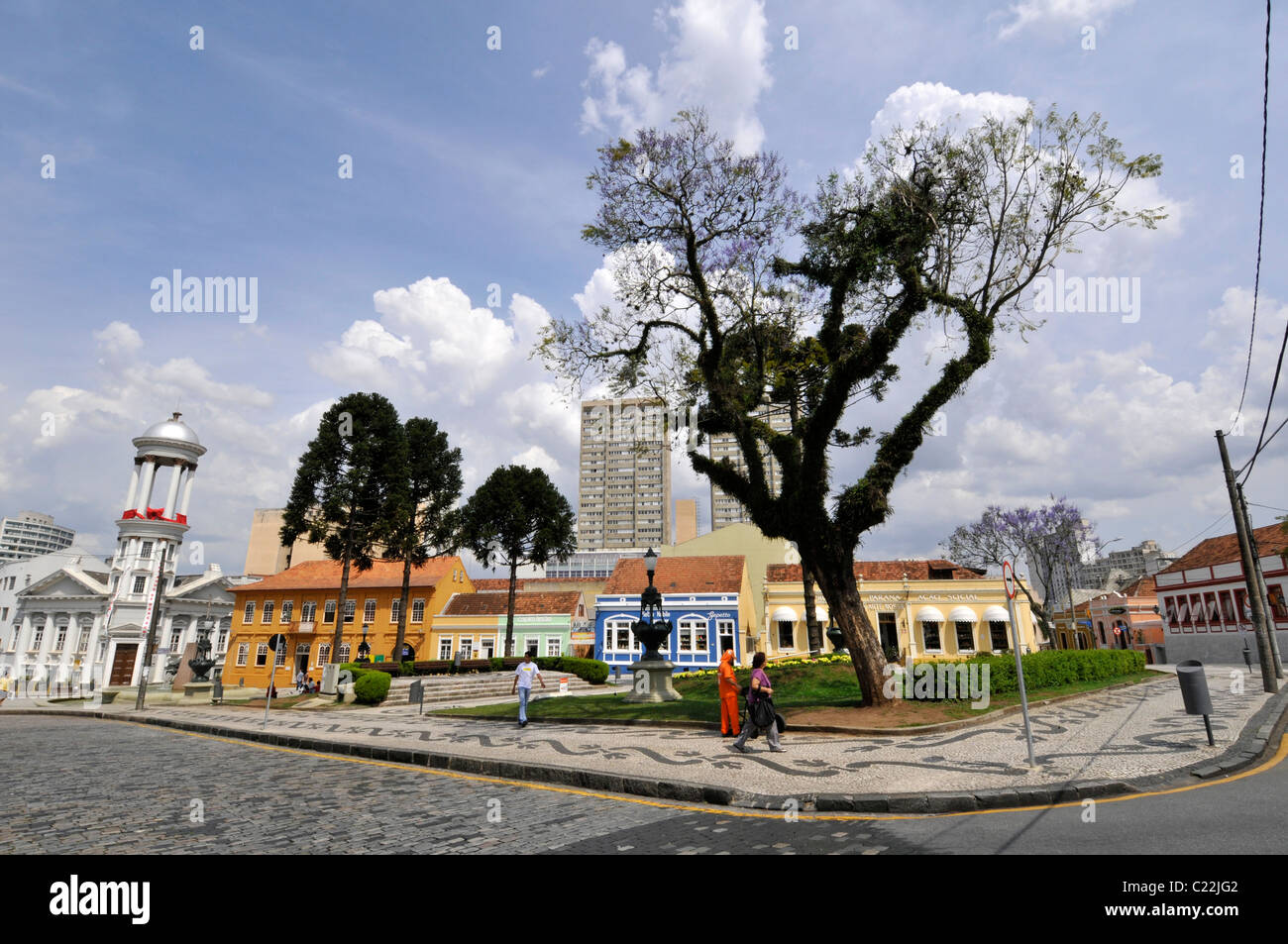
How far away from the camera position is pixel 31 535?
176 meters

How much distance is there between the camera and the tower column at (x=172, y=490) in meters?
49.7

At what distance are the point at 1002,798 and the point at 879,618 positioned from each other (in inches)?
1288

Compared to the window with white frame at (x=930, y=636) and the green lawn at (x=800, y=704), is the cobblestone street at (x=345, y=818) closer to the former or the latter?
the green lawn at (x=800, y=704)

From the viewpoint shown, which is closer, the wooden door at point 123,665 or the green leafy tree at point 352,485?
the green leafy tree at point 352,485

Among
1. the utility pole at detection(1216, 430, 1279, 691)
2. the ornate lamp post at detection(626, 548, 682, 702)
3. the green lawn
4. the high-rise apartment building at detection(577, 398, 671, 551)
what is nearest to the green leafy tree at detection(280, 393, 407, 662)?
the green lawn

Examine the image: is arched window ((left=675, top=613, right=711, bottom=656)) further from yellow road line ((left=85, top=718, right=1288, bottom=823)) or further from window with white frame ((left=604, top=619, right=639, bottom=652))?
yellow road line ((left=85, top=718, right=1288, bottom=823))

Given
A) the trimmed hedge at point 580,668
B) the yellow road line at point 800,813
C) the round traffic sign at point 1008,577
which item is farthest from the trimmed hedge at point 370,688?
the round traffic sign at point 1008,577

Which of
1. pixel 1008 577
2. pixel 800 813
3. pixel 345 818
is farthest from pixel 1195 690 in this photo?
pixel 345 818

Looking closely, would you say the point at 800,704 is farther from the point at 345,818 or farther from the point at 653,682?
the point at 345,818

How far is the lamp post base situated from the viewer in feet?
57.9

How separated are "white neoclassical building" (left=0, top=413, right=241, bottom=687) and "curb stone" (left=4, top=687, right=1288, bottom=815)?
47946mm

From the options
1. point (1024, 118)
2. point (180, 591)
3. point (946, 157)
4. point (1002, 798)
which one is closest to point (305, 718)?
point (1002, 798)

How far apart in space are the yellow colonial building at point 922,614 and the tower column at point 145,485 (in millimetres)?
48137

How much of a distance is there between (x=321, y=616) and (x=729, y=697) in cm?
4367
